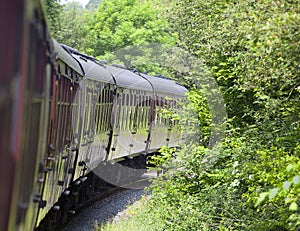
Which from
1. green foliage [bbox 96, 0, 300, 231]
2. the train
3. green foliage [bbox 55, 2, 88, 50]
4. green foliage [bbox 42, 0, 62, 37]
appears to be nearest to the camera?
the train

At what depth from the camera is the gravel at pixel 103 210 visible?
13391 millimetres

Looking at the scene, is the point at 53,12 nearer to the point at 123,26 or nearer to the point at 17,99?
the point at 123,26

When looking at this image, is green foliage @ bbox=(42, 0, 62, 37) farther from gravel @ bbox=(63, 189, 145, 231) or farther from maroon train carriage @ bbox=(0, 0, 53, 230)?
maroon train carriage @ bbox=(0, 0, 53, 230)

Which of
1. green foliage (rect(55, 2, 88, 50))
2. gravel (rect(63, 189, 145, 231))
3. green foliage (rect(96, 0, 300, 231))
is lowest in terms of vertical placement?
gravel (rect(63, 189, 145, 231))

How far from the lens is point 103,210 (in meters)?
15.5

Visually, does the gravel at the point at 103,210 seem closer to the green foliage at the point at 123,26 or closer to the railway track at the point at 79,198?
the railway track at the point at 79,198

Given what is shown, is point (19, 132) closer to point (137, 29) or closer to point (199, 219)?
point (199, 219)

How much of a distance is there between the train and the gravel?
434 millimetres

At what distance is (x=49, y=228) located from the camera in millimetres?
10664

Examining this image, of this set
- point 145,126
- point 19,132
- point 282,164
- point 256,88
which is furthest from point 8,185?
point 145,126

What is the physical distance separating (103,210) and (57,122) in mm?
8443

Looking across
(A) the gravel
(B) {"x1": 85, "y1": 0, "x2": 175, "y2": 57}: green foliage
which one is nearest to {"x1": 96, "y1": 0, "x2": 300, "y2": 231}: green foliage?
(A) the gravel

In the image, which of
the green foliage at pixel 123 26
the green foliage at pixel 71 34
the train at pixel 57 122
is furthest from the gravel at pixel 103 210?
the green foliage at pixel 71 34

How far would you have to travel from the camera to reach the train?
280 cm
